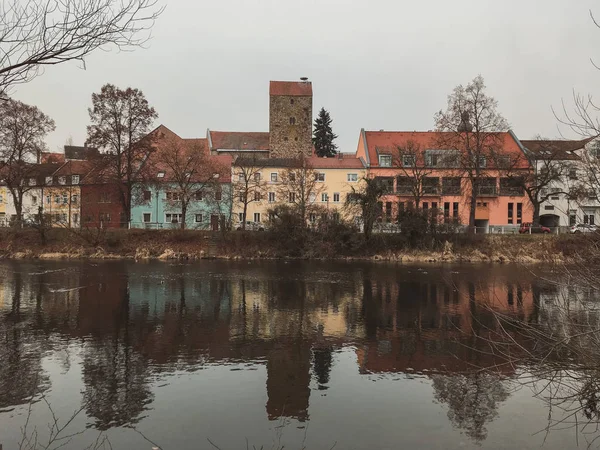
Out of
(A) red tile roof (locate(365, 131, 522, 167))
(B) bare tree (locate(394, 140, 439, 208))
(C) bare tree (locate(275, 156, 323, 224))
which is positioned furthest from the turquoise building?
(A) red tile roof (locate(365, 131, 522, 167))

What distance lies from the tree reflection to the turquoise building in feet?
121

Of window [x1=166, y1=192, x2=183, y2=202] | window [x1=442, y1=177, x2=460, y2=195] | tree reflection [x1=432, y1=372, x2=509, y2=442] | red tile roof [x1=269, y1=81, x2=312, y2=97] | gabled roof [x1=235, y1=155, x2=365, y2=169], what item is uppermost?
red tile roof [x1=269, y1=81, x2=312, y2=97]

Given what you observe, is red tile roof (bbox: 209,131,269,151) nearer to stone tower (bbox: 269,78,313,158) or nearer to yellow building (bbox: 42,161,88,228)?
stone tower (bbox: 269,78,313,158)

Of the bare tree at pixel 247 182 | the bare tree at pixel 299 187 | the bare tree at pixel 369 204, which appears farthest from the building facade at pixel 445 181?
the bare tree at pixel 247 182

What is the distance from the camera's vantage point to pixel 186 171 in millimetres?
50906

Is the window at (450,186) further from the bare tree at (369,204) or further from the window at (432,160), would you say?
Answer: the bare tree at (369,204)

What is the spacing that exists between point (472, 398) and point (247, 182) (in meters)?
45.4

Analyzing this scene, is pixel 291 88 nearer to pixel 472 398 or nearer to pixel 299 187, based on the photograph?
pixel 299 187

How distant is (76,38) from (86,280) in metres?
24.5

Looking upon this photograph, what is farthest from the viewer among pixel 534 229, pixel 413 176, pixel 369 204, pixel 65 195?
pixel 65 195

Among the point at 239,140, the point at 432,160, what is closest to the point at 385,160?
the point at 432,160

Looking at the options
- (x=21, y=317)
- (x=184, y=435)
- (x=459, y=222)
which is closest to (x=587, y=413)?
(x=184, y=435)

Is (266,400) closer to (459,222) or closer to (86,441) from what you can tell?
(86,441)

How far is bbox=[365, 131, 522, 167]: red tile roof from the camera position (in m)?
63.2
